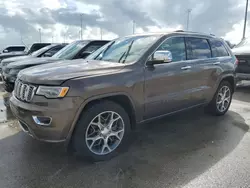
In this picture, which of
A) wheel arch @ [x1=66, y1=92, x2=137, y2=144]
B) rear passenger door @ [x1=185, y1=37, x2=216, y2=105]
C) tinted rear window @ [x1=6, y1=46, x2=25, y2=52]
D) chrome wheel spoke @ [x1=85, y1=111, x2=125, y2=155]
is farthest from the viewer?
tinted rear window @ [x1=6, y1=46, x2=25, y2=52]

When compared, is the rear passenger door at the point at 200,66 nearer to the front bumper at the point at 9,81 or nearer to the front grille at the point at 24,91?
the front grille at the point at 24,91

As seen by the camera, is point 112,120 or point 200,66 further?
point 200,66

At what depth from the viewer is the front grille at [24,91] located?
9.52ft

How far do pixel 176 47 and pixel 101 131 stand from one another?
1.98m

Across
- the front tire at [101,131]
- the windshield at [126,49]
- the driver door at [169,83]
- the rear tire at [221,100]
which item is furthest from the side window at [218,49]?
the front tire at [101,131]

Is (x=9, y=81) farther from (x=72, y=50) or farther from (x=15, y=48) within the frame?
(x=15, y=48)

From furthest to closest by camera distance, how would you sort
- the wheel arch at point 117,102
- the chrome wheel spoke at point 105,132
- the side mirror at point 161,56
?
the side mirror at point 161,56 → the chrome wheel spoke at point 105,132 → the wheel arch at point 117,102

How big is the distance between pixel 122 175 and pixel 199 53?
2.77 metres

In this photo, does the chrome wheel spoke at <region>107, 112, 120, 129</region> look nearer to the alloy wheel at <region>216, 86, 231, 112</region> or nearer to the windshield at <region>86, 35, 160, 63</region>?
the windshield at <region>86, 35, 160, 63</region>

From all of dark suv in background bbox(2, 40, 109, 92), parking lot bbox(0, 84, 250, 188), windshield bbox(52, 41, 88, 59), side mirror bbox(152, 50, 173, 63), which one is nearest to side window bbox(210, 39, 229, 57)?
parking lot bbox(0, 84, 250, 188)

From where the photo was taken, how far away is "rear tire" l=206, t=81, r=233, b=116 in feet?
16.5

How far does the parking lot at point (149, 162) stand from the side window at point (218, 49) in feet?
5.00

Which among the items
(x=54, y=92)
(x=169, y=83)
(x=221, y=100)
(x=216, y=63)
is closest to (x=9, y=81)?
(x=54, y=92)

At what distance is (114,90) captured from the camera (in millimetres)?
3102
